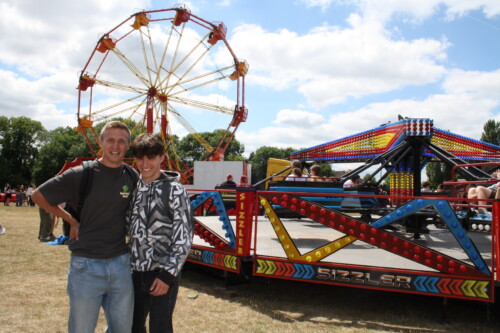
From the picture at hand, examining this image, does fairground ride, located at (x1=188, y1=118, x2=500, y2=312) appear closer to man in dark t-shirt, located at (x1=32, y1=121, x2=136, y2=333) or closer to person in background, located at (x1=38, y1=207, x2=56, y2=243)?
man in dark t-shirt, located at (x1=32, y1=121, x2=136, y2=333)

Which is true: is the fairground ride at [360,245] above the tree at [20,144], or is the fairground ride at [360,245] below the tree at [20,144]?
below

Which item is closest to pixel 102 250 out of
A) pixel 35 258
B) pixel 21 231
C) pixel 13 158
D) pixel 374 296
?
pixel 374 296

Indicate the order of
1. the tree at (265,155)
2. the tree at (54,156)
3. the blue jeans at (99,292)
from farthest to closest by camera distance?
1. the tree at (265,155)
2. the tree at (54,156)
3. the blue jeans at (99,292)

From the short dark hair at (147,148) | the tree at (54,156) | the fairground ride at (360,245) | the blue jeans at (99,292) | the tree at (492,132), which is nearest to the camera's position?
the blue jeans at (99,292)

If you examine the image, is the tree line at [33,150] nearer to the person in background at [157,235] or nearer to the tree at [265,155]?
the tree at [265,155]

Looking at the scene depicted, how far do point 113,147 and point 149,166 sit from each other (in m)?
0.24

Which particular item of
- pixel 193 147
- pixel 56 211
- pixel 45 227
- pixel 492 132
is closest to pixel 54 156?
pixel 193 147

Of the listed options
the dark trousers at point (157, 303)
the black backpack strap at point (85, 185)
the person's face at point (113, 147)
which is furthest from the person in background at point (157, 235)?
the black backpack strap at point (85, 185)

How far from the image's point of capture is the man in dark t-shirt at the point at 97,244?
2064 mm

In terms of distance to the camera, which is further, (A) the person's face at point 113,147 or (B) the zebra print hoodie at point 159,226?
(A) the person's face at point 113,147

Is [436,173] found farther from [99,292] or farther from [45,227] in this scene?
[99,292]

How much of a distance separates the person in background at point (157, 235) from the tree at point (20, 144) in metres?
56.5

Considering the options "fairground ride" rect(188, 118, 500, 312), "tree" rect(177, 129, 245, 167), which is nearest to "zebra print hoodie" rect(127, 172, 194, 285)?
"fairground ride" rect(188, 118, 500, 312)

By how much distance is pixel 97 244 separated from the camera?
2.10 m
